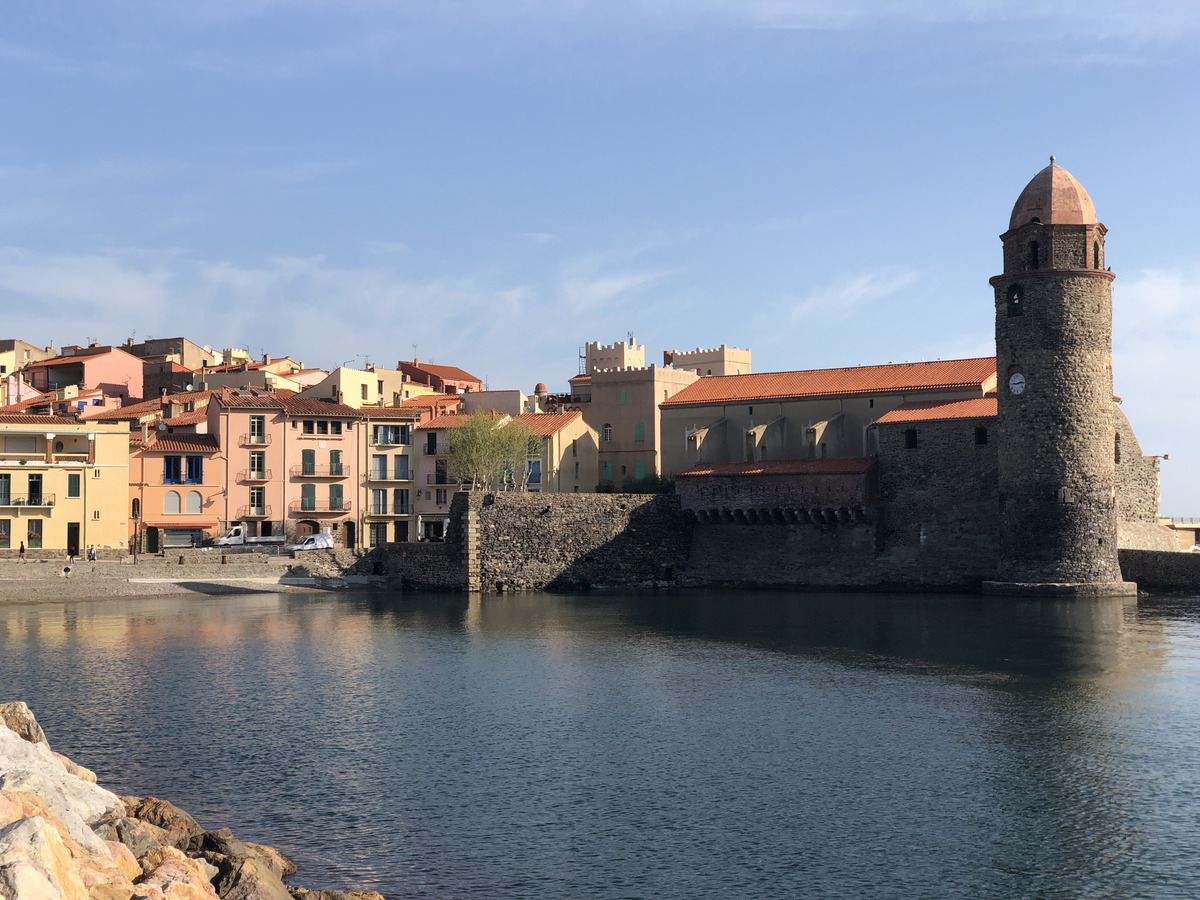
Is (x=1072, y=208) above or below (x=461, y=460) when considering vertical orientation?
above

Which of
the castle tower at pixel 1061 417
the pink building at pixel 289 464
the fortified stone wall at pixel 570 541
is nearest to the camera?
the castle tower at pixel 1061 417

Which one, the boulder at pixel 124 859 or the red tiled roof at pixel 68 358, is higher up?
the red tiled roof at pixel 68 358

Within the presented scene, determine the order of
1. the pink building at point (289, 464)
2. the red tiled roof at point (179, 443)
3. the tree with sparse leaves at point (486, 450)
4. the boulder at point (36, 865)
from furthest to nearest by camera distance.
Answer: the tree with sparse leaves at point (486, 450), the pink building at point (289, 464), the red tiled roof at point (179, 443), the boulder at point (36, 865)

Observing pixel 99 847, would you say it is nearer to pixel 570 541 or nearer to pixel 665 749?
pixel 665 749

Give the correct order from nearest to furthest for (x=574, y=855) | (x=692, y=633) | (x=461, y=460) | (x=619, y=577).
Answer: (x=574, y=855)
(x=692, y=633)
(x=619, y=577)
(x=461, y=460)

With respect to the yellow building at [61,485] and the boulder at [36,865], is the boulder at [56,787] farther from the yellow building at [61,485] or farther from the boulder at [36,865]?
the yellow building at [61,485]

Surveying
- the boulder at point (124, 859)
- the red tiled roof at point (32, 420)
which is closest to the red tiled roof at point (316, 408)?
the red tiled roof at point (32, 420)

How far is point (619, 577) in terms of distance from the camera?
2459 inches

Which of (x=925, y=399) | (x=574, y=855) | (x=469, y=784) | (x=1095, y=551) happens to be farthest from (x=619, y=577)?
(x=574, y=855)

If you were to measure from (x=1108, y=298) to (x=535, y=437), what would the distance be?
31777mm

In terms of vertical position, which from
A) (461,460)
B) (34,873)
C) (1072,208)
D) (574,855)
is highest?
(1072,208)

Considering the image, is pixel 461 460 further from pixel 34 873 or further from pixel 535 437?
pixel 34 873

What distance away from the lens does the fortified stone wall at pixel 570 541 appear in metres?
61.5

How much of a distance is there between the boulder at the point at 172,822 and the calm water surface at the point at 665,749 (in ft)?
4.87
